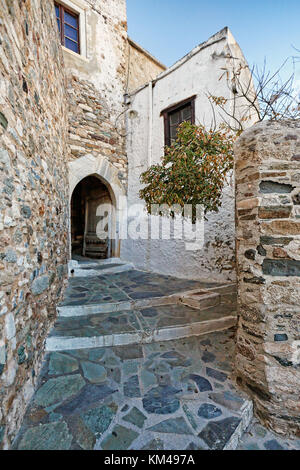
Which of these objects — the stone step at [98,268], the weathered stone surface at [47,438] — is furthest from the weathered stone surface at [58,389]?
the stone step at [98,268]

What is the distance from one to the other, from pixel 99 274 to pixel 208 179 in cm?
287

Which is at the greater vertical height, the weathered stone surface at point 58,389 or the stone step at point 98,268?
the stone step at point 98,268

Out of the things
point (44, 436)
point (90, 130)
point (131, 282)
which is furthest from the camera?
point (90, 130)

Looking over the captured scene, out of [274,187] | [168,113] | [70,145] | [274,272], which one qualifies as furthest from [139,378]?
[168,113]

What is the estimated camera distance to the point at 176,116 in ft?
16.3

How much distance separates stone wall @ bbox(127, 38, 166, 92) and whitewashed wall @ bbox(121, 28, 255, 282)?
886 millimetres

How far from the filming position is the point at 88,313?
2688 mm

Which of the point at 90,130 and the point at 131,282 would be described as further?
the point at 90,130

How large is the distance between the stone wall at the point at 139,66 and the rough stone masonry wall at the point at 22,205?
4525 millimetres

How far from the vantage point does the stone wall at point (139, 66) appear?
20.0ft

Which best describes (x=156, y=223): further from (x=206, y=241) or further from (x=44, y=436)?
(x=44, y=436)

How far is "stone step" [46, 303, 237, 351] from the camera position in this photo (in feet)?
6.98

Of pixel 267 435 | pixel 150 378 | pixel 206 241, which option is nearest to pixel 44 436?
pixel 150 378

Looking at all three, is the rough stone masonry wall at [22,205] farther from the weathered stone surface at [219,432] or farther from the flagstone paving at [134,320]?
the weathered stone surface at [219,432]
